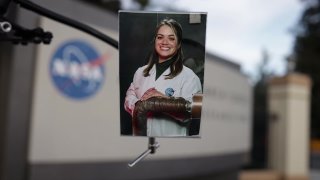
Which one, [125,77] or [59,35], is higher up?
[59,35]

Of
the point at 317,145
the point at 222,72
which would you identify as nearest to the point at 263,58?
the point at 317,145

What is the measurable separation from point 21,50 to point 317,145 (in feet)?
56.6

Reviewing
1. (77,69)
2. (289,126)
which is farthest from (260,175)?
(77,69)

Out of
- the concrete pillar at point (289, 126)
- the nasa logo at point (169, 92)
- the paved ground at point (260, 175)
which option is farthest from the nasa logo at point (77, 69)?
the concrete pillar at point (289, 126)

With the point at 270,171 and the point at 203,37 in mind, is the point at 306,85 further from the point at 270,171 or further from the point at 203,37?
the point at 203,37

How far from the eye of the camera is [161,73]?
433 centimetres

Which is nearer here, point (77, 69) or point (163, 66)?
point (163, 66)

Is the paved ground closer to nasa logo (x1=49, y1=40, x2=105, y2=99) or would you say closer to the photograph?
nasa logo (x1=49, y1=40, x2=105, y2=99)

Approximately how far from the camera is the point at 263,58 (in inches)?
1662

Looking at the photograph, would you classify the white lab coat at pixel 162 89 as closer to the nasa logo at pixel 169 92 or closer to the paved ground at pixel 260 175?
the nasa logo at pixel 169 92

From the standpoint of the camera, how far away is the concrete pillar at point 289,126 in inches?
695

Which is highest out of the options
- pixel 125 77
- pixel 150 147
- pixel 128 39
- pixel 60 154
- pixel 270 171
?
pixel 128 39

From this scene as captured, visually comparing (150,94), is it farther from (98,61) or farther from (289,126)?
(289,126)

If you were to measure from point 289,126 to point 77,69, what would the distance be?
10.0 metres
